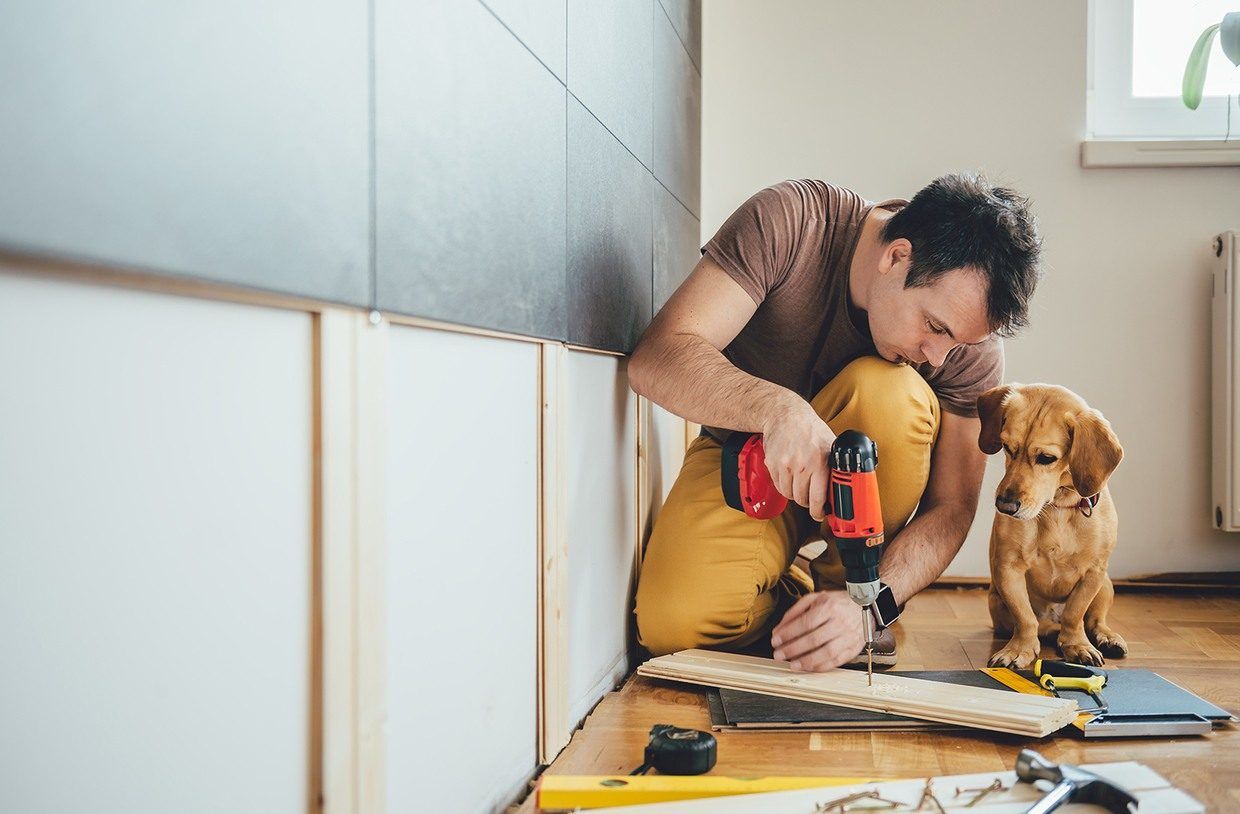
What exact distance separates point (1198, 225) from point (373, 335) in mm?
2579

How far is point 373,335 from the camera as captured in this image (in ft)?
2.76

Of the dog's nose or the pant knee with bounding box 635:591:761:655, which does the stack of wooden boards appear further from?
the dog's nose

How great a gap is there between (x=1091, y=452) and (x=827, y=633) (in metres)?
0.56

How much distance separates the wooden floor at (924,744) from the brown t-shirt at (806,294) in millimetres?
549

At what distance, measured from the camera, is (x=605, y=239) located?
1640mm

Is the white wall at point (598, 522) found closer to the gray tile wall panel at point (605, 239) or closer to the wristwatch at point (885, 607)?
the gray tile wall panel at point (605, 239)

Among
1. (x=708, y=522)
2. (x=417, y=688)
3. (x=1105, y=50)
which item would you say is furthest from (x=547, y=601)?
(x=1105, y=50)

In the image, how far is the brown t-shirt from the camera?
5.65ft

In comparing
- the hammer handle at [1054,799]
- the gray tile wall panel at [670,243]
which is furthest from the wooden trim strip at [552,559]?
the gray tile wall panel at [670,243]

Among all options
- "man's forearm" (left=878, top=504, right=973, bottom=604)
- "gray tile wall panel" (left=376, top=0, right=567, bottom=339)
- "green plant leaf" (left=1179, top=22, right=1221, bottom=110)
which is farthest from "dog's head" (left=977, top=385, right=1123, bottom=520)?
"green plant leaf" (left=1179, top=22, right=1221, bottom=110)

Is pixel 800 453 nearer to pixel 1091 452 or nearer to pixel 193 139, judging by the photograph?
pixel 1091 452

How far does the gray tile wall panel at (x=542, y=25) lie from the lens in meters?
1.17

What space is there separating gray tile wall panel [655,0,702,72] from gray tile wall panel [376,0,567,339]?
1107mm

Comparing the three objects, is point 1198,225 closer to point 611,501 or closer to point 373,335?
point 611,501
